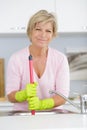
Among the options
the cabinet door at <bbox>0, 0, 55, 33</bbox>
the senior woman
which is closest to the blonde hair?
the senior woman

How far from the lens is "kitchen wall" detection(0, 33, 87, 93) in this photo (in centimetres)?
346

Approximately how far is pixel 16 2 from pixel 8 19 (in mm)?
204

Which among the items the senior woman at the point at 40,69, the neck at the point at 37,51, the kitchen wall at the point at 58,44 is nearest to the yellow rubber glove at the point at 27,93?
the senior woman at the point at 40,69

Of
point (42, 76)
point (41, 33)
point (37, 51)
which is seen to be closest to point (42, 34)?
A: point (41, 33)

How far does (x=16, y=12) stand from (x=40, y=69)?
145 cm

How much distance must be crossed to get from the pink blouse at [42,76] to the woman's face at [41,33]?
93 millimetres

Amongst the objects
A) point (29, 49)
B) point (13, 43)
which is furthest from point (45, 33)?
point (13, 43)

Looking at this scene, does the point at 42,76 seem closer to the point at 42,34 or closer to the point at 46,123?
the point at 42,34

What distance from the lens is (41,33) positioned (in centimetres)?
184

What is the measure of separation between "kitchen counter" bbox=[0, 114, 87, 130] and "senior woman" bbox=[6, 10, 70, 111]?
22.5 inches

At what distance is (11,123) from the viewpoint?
3.52 feet

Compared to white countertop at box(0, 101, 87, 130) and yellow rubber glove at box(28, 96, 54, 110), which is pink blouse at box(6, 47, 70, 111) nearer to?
yellow rubber glove at box(28, 96, 54, 110)

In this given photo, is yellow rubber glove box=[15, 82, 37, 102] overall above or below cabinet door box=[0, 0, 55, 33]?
below

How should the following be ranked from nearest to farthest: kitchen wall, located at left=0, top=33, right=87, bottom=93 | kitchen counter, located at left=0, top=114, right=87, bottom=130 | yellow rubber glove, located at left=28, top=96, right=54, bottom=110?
1. kitchen counter, located at left=0, top=114, right=87, bottom=130
2. yellow rubber glove, located at left=28, top=96, right=54, bottom=110
3. kitchen wall, located at left=0, top=33, right=87, bottom=93
